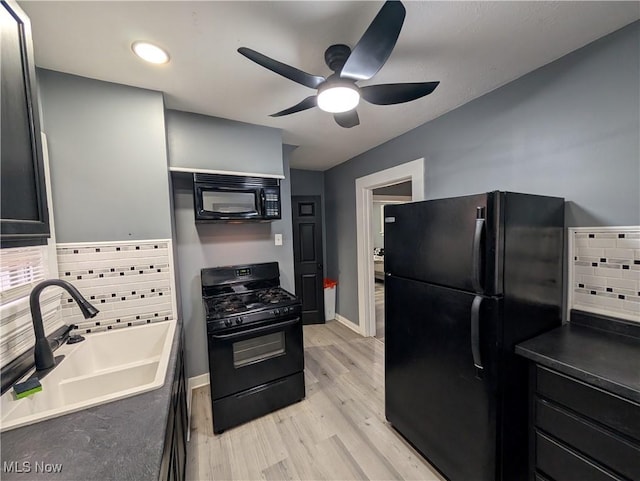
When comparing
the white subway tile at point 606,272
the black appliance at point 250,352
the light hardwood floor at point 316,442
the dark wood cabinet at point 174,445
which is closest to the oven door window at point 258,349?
the black appliance at point 250,352

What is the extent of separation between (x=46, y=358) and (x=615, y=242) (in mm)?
2820

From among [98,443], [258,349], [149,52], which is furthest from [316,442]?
[149,52]

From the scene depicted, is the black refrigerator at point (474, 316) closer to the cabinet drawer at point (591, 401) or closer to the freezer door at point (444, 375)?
the freezer door at point (444, 375)

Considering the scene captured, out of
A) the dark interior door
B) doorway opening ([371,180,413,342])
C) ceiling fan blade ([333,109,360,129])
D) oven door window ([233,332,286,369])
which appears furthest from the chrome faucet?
doorway opening ([371,180,413,342])

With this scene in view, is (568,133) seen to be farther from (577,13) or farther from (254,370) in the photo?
(254,370)

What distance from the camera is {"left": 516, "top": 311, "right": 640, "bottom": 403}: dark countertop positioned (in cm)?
94

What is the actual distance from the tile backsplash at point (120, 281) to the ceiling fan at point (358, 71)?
4.44ft

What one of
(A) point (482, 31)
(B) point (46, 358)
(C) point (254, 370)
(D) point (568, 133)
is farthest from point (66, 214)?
(D) point (568, 133)

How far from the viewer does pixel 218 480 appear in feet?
4.90

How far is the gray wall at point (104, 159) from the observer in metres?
1.49

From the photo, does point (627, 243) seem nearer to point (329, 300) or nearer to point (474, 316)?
point (474, 316)

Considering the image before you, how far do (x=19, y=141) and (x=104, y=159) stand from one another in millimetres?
837

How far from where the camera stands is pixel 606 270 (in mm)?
1346

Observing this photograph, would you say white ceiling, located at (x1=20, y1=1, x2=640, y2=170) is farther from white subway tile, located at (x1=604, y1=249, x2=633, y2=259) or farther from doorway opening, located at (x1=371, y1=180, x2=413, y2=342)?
doorway opening, located at (x1=371, y1=180, x2=413, y2=342)
